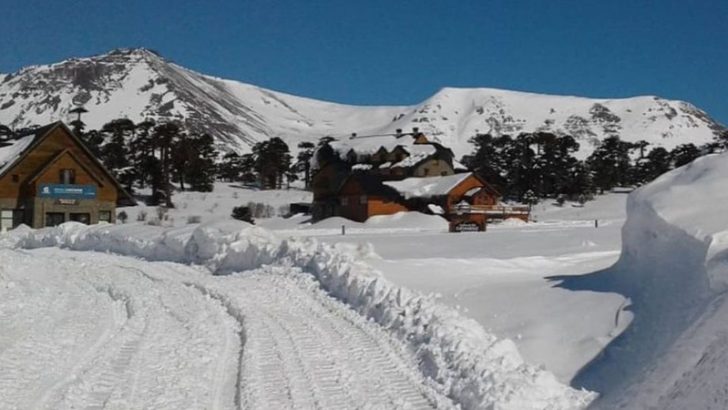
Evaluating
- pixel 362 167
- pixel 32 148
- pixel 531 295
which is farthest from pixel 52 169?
pixel 531 295

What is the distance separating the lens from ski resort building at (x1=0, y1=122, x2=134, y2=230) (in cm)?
5094

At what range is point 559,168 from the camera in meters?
81.4

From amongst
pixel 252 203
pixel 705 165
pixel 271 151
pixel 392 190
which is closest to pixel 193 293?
pixel 705 165

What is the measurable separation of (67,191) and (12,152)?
5.47m

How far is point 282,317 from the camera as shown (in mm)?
12047

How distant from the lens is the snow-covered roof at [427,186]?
63766mm

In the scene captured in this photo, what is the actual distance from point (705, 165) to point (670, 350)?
6.00m

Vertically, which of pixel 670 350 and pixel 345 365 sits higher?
pixel 670 350

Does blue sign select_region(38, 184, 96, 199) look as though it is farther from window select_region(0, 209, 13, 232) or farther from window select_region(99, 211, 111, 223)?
window select_region(0, 209, 13, 232)

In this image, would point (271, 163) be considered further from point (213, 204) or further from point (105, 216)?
point (105, 216)


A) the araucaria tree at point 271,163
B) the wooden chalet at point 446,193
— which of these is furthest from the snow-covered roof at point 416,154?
the araucaria tree at point 271,163

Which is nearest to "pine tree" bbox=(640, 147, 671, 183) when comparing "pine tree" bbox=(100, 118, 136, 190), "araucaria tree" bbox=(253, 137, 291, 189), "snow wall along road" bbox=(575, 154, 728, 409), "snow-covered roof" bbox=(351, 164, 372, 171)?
"snow-covered roof" bbox=(351, 164, 372, 171)

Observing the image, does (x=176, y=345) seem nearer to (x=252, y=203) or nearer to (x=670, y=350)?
(x=670, y=350)

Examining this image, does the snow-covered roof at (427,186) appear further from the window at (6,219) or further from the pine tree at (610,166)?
the window at (6,219)
